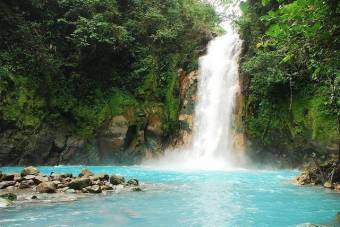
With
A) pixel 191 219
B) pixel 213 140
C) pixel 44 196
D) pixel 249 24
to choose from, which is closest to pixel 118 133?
pixel 213 140

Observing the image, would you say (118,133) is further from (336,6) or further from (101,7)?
(336,6)

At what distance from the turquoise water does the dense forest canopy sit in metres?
10.3

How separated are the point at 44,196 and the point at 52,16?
14.3 m

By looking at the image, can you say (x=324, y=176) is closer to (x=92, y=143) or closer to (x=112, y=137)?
(x=112, y=137)

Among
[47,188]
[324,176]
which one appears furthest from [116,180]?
[324,176]

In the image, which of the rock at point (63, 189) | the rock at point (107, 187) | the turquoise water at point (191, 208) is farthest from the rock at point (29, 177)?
the turquoise water at point (191, 208)

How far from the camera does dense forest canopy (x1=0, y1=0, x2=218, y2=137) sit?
19828 mm

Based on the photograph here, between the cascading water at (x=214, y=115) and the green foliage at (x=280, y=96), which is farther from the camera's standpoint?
the cascading water at (x=214, y=115)

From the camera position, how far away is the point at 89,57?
2223 cm

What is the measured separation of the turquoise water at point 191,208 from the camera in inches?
287

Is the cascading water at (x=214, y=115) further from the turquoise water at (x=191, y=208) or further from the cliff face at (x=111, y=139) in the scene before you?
the turquoise water at (x=191, y=208)

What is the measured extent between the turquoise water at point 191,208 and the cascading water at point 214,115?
898 cm

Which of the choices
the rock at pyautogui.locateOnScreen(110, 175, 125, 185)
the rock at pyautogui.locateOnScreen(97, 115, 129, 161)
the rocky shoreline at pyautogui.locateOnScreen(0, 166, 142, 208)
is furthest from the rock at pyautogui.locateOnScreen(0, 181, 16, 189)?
the rock at pyautogui.locateOnScreen(97, 115, 129, 161)

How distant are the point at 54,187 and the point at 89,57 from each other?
12734 millimetres
